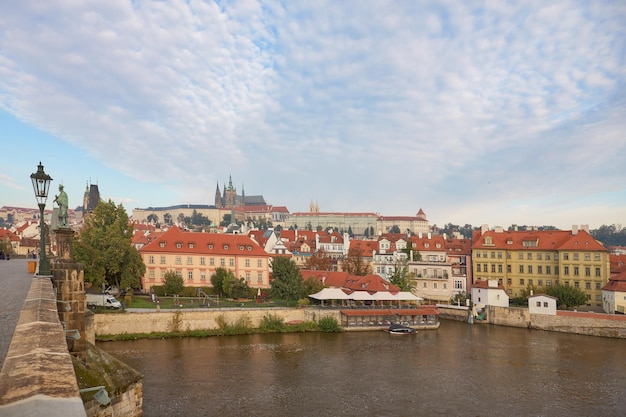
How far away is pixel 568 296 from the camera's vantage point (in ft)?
174

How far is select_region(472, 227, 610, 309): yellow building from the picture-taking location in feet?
187

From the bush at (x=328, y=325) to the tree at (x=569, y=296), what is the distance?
2741cm

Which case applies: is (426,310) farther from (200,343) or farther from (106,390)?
(106,390)

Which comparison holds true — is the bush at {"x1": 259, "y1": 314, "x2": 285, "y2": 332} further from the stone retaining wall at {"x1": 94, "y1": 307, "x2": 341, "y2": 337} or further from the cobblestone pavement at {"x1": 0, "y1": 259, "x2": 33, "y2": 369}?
the cobblestone pavement at {"x1": 0, "y1": 259, "x2": 33, "y2": 369}

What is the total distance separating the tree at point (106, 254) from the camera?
145 ft

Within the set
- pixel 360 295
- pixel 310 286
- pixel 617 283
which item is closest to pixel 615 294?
pixel 617 283

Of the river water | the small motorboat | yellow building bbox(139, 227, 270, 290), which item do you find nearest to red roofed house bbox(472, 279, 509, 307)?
the river water

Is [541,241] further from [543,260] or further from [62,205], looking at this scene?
[62,205]

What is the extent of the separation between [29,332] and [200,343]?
1369 inches

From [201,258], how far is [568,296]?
45268mm

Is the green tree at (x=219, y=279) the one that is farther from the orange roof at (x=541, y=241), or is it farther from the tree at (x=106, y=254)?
the orange roof at (x=541, y=241)

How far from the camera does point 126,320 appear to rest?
1588 inches

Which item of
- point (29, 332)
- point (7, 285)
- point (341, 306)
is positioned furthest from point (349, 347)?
point (29, 332)

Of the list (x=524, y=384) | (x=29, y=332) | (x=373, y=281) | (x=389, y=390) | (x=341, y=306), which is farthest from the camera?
(x=373, y=281)
